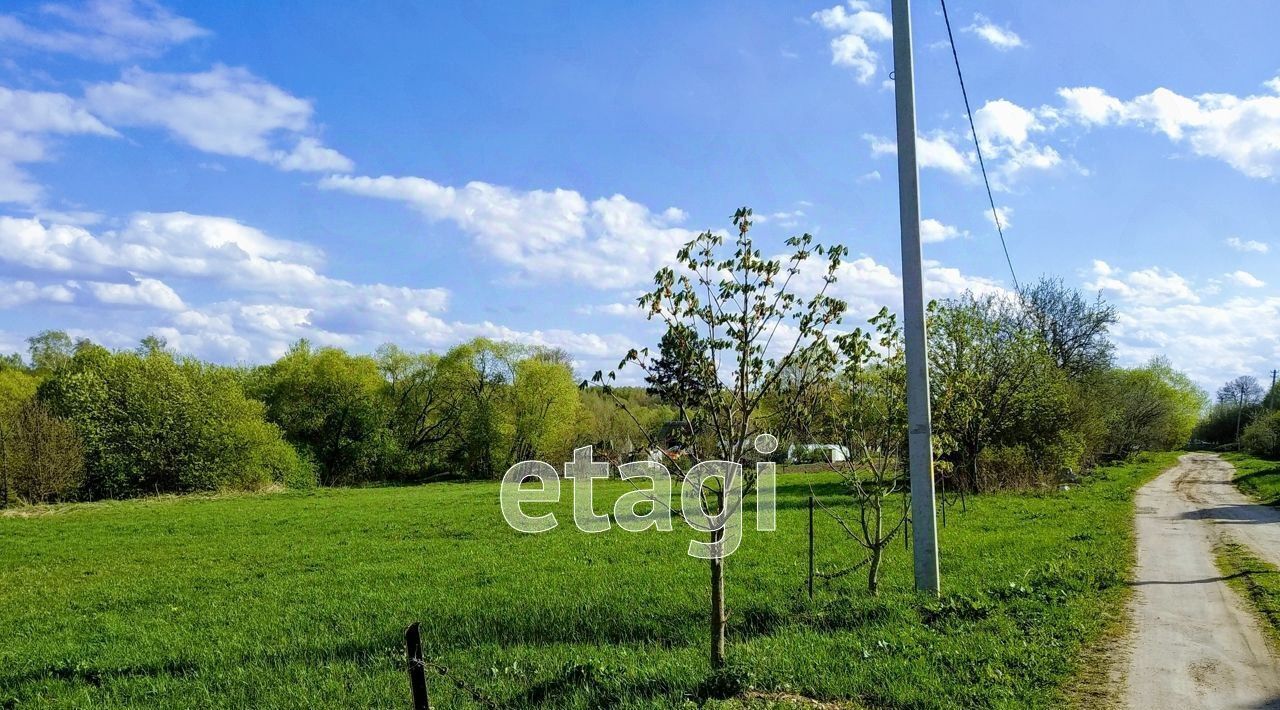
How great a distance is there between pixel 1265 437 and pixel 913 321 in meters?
67.3

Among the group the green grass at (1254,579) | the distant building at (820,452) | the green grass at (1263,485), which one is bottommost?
the green grass at (1263,485)

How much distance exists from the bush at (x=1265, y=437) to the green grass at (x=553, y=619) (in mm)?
48610

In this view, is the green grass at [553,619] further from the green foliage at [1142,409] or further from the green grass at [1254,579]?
the green foliage at [1142,409]

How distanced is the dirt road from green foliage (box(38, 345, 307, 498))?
154 feet

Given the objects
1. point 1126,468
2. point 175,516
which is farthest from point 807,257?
point 1126,468

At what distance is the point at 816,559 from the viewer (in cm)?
1477

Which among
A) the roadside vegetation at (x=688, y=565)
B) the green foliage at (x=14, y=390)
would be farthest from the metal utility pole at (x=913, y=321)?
the green foliage at (x=14, y=390)

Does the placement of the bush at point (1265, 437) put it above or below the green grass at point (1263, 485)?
above

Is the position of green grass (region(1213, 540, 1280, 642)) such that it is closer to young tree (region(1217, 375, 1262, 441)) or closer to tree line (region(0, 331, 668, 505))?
tree line (region(0, 331, 668, 505))

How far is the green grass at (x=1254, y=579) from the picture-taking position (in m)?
9.19

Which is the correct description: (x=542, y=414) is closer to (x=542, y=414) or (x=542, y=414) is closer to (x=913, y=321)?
(x=542, y=414)

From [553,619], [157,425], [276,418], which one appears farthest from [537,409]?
[553,619]

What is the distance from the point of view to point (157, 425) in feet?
143

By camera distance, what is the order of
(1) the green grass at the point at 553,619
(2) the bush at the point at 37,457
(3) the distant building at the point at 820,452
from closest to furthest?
(1) the green grass at the point at 553,619
(3) the distant building at the point at 820,452
(2) the bush at the point at 37,457
